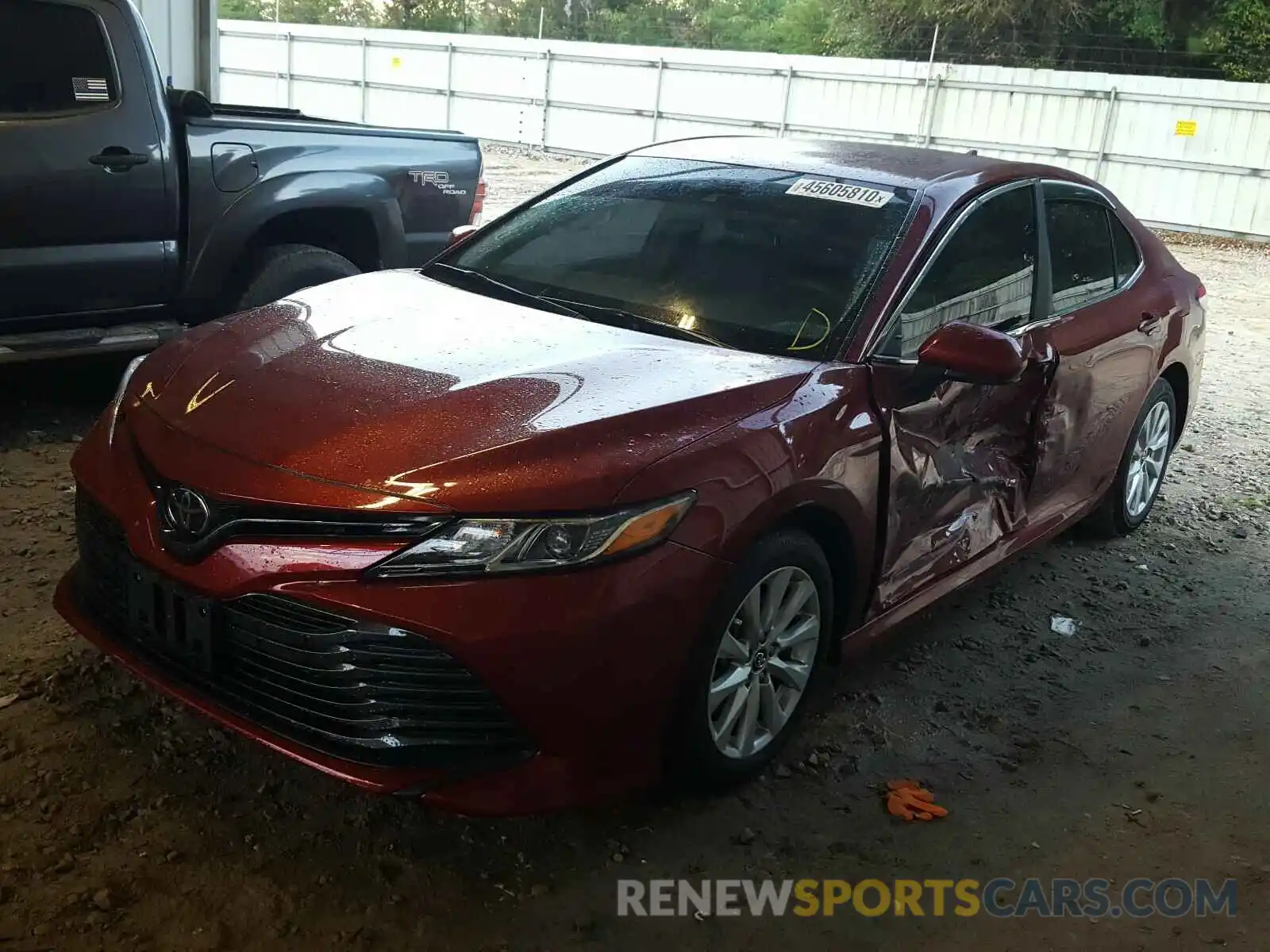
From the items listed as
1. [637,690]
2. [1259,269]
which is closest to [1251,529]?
[637,690]

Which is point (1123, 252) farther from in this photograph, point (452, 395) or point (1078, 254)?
point (452, 395)

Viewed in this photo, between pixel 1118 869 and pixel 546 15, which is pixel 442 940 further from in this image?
pixel 546 15

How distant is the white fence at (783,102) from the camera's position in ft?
63.3

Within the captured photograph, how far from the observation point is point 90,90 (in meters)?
5.14

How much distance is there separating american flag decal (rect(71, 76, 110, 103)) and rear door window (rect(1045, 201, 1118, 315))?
150 inches

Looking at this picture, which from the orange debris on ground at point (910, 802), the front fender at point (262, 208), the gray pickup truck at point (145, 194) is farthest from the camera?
the front fender at point (262, 208)

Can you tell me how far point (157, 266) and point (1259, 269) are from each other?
15.1 metres

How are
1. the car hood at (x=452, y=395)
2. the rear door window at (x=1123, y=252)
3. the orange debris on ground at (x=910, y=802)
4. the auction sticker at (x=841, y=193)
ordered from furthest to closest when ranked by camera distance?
the rear door window at (x=1123, y=252)
the auction sticker at (x=841, y=193)
the orange debris on ground at (x=910, y=802)
the car hood at (x=452, y=395)

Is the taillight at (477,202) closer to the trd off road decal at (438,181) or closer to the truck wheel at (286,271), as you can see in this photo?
the trd off road decal at (438,181)

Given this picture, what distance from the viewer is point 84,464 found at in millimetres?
3033

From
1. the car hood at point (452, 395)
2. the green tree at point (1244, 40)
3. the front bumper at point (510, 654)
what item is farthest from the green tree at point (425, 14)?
the front bumper at point (510, 654)

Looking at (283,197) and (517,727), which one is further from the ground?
(283,197)

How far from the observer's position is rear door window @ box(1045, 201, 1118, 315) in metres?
4.30

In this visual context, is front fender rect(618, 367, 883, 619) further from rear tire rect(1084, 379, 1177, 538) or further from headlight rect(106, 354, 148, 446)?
rear tire rect(1084, 379, 1177, 538)
